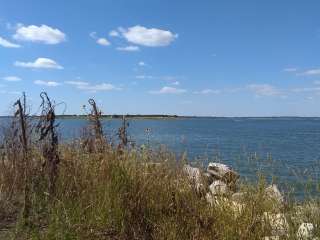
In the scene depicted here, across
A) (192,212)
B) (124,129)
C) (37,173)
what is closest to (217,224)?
(192,212)

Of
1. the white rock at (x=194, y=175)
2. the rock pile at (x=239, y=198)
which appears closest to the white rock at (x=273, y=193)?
the rock pile at (x=239, y=198)

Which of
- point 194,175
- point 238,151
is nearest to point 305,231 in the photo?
point 194,175

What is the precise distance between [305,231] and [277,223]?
1.21ft

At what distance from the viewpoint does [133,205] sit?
19.3ft

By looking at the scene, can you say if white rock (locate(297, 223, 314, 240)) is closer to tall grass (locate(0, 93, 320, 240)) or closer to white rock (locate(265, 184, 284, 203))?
tall grass (locate(0, 93, 320, 240))

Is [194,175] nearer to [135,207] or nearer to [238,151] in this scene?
[135,207]

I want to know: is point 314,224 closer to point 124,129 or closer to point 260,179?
point 260,179

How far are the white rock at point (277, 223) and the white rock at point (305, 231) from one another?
0.50ft

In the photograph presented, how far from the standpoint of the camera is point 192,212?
578 centimetres

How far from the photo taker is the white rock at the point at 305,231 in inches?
198

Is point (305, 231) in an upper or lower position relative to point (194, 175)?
lower

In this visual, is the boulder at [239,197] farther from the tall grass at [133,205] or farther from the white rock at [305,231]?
the white rock at [305,231]

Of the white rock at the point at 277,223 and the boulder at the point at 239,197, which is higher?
the boulder at the point at 239,197

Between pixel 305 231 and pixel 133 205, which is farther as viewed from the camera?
pixel 133 205
